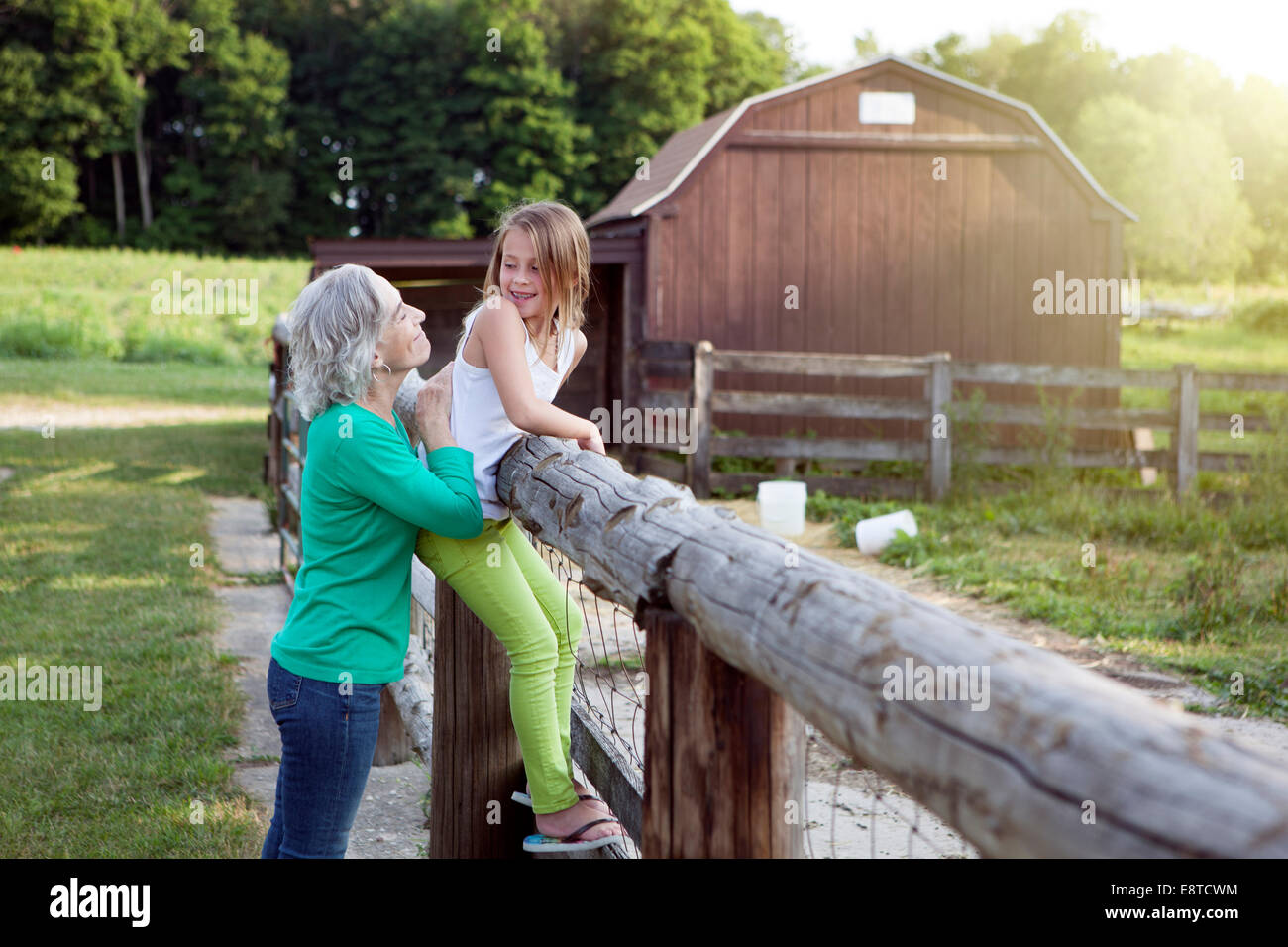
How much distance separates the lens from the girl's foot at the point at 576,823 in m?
2.57

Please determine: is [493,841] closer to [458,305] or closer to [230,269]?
[458,305]

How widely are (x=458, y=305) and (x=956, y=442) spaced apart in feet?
24.2

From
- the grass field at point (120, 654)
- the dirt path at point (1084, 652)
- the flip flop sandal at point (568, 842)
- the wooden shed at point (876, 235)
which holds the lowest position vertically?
the dirt path at point (1084, 652)

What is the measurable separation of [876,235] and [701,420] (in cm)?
455

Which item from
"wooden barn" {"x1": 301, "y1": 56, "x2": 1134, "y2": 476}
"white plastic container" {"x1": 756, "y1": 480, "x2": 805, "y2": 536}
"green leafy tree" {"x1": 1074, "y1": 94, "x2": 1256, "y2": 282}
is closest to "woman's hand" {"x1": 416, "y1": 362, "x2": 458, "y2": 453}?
"white plastic container" {"x1": 756, "y1": 480, "x2": 805, "y2": 536}

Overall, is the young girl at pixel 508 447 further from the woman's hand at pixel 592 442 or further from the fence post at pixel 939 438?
the fence post at pixel 939 438

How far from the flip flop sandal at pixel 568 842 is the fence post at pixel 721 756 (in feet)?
2.66

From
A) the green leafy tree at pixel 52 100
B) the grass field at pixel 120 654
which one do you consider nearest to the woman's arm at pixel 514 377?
the grass field at pixel 120 654

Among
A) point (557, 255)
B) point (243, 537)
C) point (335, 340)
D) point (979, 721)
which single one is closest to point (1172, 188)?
point (243, 537)

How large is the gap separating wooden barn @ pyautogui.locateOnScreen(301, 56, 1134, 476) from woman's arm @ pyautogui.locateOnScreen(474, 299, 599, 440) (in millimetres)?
10944

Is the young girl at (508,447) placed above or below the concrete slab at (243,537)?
above

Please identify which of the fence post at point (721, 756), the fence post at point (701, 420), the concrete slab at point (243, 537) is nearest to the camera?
the fence post at point (721, 756)

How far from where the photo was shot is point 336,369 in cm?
234

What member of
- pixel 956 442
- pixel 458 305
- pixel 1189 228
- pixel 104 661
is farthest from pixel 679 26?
pixel 104 661
